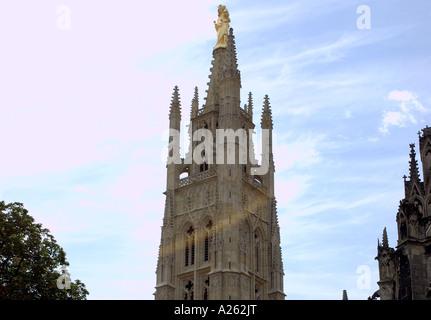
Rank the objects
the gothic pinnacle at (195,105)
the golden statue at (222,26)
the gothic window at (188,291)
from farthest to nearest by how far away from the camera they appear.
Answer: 1. the golden statue at (222,26)
2. the gothic pinnacle at (195,105)
3. the gothic window at (188,291)

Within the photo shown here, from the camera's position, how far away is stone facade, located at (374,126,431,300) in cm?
3778

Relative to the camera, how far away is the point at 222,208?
72.2m

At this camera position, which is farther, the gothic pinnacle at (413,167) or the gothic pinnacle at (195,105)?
the gothic pinnacle at (195,105)

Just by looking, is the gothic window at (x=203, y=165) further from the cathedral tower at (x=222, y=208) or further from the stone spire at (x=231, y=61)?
the stone spire at (x=231, y=61)

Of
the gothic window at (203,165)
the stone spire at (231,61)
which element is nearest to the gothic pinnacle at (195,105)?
the stone spire at (231,61)

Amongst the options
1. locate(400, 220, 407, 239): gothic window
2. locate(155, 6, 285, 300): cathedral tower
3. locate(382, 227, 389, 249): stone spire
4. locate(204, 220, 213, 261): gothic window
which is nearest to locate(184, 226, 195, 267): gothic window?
locate(155, 6, 285, 300): cathedral tower

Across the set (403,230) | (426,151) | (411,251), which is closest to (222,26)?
(426,151)

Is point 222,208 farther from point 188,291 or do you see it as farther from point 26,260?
point 26,260

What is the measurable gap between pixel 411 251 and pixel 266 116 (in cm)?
4553

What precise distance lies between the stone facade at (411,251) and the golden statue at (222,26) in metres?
45.2

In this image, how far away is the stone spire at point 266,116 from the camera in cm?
8194
